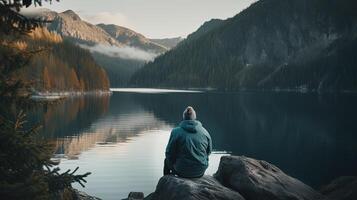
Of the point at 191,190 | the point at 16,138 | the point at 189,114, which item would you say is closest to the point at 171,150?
the point at 189,114

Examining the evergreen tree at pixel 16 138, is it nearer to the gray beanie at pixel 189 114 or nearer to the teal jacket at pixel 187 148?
the teal jacket at pixel 187 148

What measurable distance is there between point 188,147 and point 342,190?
262 inches

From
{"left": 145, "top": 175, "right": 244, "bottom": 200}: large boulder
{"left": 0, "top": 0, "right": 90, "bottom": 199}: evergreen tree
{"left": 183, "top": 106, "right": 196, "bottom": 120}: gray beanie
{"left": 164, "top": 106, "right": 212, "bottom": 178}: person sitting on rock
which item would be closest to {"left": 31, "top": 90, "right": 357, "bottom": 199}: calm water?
{"left": 164, "top": 106, "right": 212, "bottom": 178}: person sitting on rock

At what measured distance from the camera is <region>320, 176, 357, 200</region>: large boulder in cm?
1684

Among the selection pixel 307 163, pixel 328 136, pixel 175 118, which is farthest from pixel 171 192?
pixel 175 118

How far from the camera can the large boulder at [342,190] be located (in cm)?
1684

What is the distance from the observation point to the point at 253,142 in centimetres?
6888

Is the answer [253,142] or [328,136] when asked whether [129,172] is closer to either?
[253,142]

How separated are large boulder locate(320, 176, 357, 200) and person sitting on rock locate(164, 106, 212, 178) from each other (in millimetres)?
5387

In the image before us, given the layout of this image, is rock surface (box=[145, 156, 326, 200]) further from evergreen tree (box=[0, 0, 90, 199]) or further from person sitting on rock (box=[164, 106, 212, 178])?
evergreen tree (box=[0, 0, 90, 199])

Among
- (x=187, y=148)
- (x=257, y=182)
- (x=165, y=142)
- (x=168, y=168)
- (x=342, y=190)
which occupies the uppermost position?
(x=187, y=148)

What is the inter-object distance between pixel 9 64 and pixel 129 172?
103 feet

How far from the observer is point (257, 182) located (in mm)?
16562

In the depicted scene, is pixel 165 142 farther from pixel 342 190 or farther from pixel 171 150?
pixel 171 150
